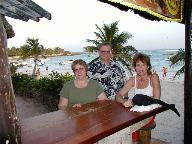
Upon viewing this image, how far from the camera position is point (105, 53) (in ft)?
16.9

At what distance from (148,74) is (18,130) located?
2.52 m

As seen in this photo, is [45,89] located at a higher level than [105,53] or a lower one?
lower

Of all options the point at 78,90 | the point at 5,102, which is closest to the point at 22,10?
the point at 5,102

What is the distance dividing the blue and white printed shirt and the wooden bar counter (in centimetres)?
118

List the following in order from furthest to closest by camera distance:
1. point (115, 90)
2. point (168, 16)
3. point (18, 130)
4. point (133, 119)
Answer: point (115, 90)
point (168, 16)
point (133, 119)
point (18, 130)

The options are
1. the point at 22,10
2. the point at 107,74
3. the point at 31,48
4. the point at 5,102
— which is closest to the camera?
the point at 5,102

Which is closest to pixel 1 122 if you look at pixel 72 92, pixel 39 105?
pixel 72 92

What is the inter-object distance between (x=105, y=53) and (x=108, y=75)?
1.38 feet

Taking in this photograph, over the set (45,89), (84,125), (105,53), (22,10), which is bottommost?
(45,89)

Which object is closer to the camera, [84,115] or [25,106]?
[84,115]

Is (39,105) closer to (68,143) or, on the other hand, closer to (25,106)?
(25,106)

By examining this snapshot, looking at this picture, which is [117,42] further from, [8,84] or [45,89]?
[8,84]

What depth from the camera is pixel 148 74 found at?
4.30 metres

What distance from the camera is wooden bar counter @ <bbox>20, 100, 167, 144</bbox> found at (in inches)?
102
